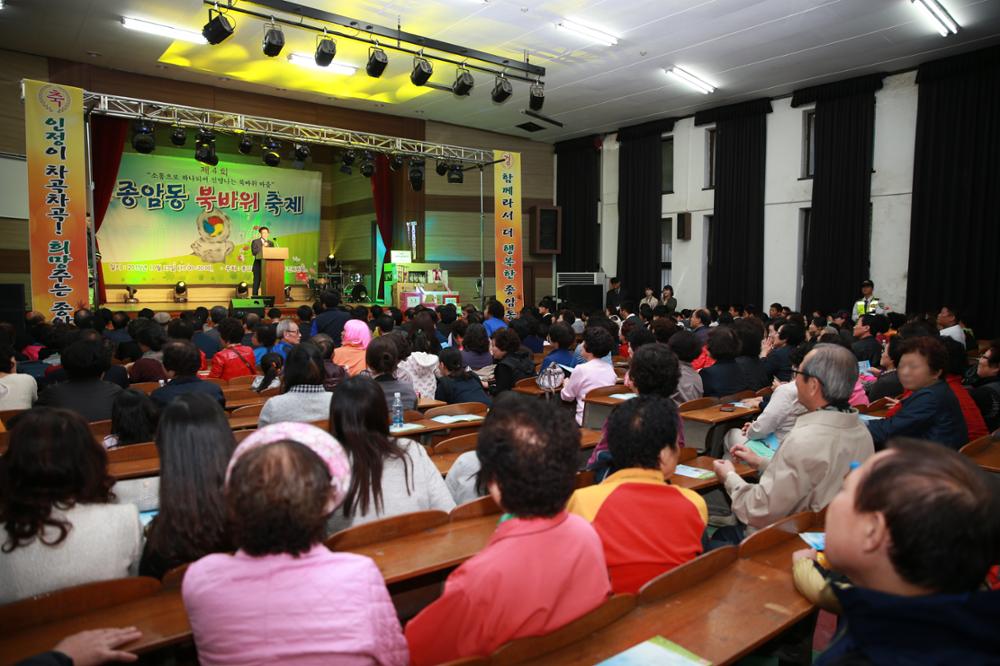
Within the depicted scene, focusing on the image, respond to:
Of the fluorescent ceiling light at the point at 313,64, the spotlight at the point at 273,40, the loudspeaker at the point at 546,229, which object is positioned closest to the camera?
the spotlight at the point at 273,40

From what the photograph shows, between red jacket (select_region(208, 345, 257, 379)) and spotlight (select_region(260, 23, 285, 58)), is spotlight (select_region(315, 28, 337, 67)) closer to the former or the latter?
spotlight (select_region(260, 23, 285, 58))

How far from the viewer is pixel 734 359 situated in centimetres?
493

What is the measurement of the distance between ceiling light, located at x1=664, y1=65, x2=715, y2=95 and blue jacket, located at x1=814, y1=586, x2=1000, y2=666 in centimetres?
1077

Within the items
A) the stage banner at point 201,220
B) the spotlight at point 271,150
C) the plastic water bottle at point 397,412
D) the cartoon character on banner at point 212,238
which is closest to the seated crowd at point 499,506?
the plastic water bottle at point 397,412

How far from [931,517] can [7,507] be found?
2070 mm

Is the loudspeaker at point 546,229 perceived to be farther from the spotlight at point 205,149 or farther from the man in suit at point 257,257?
the spotlight at point 205,149

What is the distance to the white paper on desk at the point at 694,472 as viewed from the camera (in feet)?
9.34

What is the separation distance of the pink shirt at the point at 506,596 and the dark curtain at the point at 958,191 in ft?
33.5

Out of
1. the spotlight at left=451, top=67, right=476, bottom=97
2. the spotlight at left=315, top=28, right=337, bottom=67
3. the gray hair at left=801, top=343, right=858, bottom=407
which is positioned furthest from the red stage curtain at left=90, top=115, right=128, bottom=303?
the gray hair at left=801, top=343, right=858, bottom=407

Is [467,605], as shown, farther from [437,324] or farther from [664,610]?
[437,324]

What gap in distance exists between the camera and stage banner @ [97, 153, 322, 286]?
13180 millimetres

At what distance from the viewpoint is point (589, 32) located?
9.06 metres

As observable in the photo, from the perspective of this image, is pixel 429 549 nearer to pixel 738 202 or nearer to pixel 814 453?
pixel 814 453

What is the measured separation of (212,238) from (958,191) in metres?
13.7
